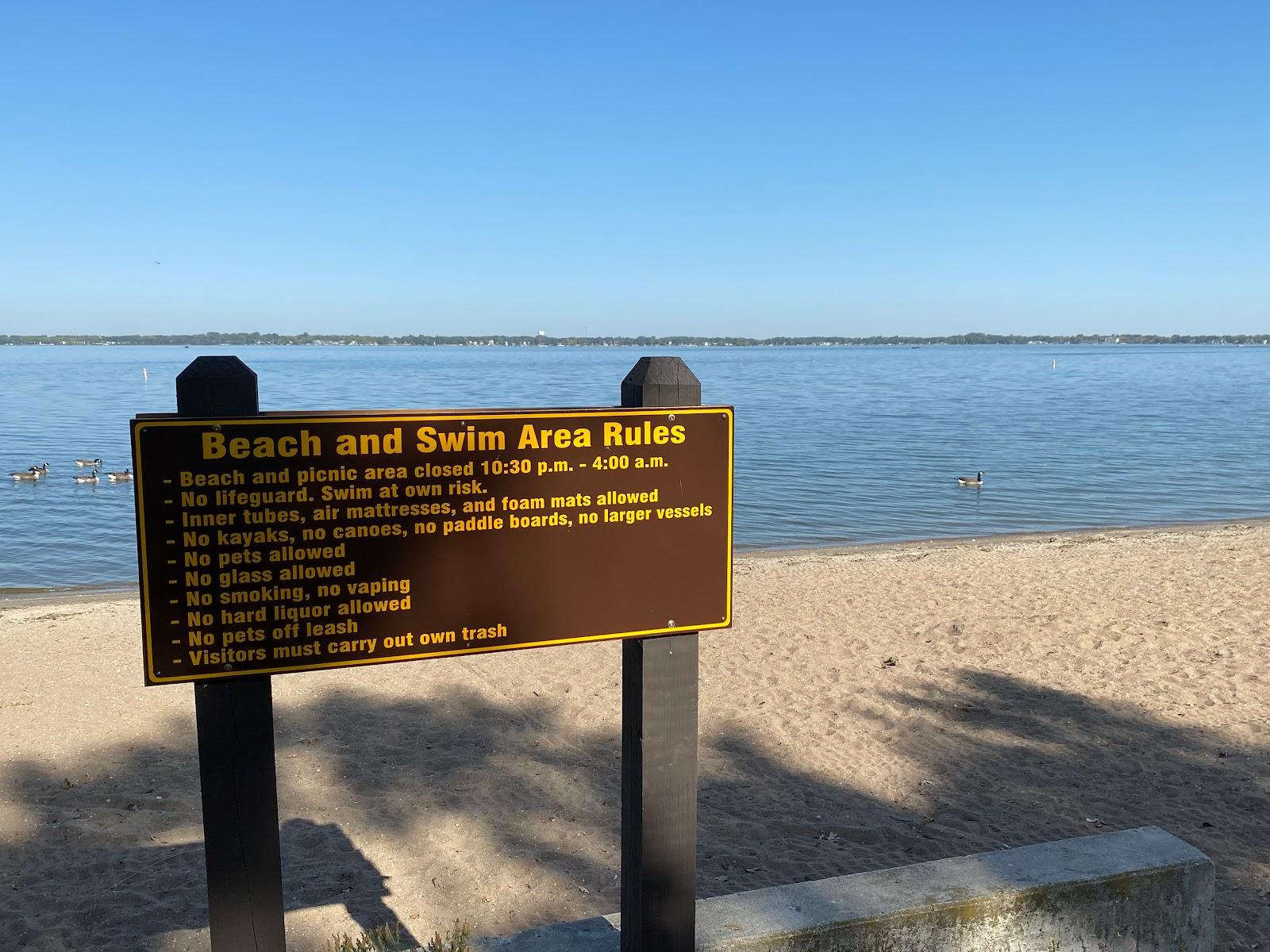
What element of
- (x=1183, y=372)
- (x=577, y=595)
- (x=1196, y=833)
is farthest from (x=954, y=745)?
(x=1183, y=372)

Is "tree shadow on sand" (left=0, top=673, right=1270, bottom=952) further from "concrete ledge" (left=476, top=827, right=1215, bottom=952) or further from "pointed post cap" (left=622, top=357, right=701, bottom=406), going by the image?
"pointed post cap" (left=622, top=357, right=701, bottom=406)

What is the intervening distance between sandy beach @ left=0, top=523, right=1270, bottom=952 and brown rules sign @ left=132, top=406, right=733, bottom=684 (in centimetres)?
223

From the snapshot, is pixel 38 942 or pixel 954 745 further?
pixel 954 745

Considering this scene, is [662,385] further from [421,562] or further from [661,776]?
[661,776]

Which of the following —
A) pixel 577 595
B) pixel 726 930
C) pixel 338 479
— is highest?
pixel 338 479

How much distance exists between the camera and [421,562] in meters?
2.72

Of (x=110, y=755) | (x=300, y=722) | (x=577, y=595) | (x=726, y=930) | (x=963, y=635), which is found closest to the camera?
(x=577, y=595)

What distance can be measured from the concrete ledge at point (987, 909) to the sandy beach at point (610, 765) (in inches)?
27.9

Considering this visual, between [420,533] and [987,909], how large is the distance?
2427 millimetres

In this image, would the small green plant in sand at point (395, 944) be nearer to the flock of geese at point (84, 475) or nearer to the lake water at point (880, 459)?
the lake water at point (880, 459)

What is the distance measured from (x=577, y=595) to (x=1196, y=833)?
4.11 metres

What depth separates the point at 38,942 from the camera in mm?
4203

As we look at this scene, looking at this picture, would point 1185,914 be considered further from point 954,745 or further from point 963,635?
point 963,635

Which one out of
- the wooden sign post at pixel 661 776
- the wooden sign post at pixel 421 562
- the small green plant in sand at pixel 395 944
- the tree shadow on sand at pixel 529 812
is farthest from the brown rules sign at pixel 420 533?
the tree shadow on sand at pixel 529 812
